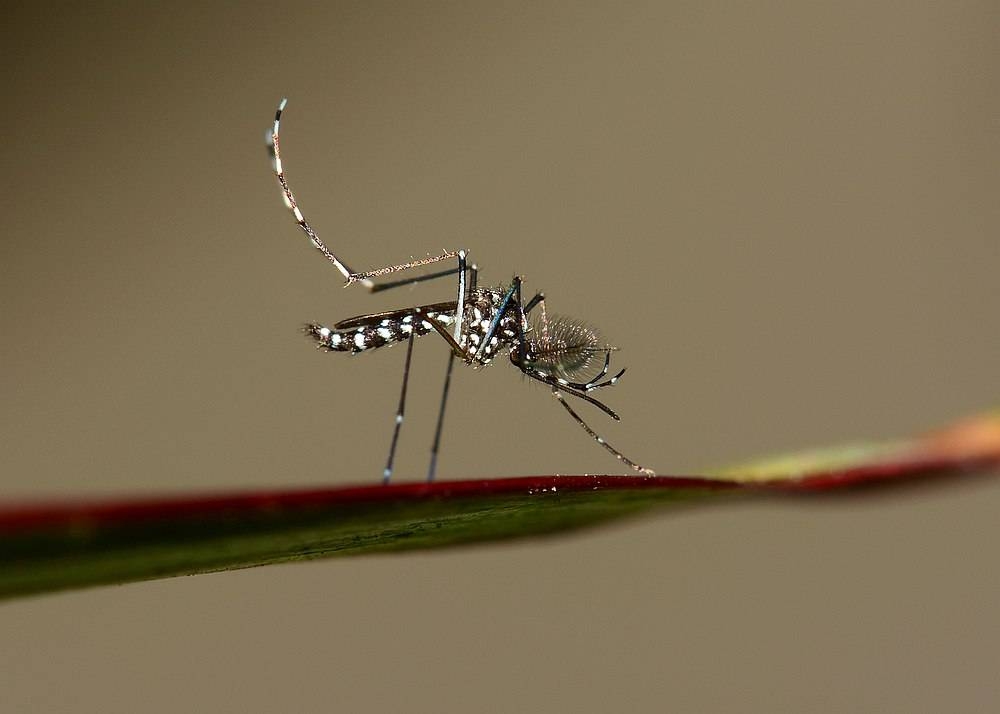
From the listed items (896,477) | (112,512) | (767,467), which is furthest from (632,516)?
(112,512)

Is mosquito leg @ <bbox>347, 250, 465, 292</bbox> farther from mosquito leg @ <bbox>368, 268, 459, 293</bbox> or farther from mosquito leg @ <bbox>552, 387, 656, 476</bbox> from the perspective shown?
mosquito leg @ <bbox>552, 387, 656, 476</bbox>

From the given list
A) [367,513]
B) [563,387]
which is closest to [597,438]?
[563,387]

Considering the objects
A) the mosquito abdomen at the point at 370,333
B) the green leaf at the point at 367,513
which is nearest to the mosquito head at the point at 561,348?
the mosquito abdomen at the point at 370,333

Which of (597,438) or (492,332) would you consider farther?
(597,438)

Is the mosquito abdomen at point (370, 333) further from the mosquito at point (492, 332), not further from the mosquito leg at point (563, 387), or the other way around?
the mosquito leg at point (563, 387)

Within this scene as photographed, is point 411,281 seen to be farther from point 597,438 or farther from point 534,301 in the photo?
point 597,438

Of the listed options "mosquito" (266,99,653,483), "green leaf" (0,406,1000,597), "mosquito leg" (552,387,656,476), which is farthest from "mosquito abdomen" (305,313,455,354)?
"green leaf" (0,406,1000,597)

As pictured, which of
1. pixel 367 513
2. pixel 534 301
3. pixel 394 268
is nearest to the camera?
pixel 367 513

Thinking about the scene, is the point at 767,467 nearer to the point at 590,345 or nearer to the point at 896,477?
the point at 896,477

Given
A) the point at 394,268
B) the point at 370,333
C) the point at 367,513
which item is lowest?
the point at 367,513
